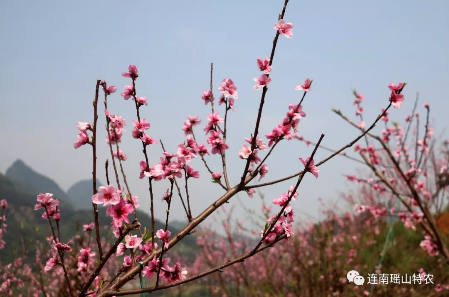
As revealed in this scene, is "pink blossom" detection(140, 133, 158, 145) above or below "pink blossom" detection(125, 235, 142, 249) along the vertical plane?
above

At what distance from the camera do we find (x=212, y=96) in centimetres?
220

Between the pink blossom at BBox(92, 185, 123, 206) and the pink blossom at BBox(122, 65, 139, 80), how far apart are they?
826 millimetres

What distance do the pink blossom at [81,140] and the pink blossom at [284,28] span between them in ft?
3.96

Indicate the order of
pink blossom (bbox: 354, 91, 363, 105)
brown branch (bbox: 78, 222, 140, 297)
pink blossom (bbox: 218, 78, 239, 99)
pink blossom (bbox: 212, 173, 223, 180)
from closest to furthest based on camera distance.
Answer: brown branch (bbox: 78, 222, 140, 297), pink blossom (bbox: 212, 173, 223, 180), pink blossom (bbox: 218, 78, 239, 99), pink blossom (bbox: 354, 91, 363, 105)

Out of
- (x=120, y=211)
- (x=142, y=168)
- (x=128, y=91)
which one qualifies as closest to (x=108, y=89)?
(x=128, y=91)

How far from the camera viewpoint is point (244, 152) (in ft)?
6.11

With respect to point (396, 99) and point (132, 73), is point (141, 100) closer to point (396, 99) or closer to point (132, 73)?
point (132, 73)

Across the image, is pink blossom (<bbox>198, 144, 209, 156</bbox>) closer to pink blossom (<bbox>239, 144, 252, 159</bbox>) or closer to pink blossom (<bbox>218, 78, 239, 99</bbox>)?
pink blossom (<bbox>239, 144, 252, 159</bbox>)

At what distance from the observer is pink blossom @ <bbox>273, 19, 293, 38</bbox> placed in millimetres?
1756

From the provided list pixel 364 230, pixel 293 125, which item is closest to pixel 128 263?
pixel 293 125

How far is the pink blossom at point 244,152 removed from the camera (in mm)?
1846

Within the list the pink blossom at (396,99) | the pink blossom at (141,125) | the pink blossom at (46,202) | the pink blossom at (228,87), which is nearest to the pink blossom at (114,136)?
the pink blossom at (141,125)

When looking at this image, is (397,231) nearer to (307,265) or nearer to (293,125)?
(307,265)

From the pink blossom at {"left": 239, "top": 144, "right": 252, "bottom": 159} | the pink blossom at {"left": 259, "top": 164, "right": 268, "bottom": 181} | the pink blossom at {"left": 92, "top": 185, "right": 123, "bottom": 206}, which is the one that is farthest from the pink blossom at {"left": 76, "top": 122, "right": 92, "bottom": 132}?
the pink blossom at {"left": 259, "top": 164, "right": 268, "bottom": 181}
